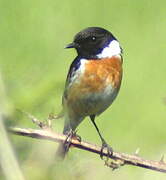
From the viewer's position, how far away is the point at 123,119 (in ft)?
28.6

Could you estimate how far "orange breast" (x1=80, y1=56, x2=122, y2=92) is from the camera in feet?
15.2

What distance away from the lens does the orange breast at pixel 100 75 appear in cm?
462

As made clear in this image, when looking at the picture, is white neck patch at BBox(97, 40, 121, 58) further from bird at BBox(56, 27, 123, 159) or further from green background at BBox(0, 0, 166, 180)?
green background at BBox(0, 0, 166, 180)

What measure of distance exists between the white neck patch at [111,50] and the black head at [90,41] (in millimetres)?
30

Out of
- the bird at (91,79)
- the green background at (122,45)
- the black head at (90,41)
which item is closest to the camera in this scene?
the bird at (91,79)

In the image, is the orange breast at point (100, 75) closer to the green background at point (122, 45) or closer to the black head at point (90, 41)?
the black head at point (90, 41)

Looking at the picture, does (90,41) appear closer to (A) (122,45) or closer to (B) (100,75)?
(B) (100,75)

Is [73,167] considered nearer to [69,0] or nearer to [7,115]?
[7,115]

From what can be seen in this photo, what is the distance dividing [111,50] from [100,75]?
1.37ft

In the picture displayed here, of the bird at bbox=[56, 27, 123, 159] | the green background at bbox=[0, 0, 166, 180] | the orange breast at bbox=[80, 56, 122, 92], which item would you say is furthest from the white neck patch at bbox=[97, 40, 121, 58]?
the green background at bbox=[0, 0, 166, 180]

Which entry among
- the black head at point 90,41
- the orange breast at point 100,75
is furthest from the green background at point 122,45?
the orange breast at point 100,75

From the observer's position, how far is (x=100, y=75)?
468cm

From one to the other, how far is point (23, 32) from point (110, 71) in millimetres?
5088

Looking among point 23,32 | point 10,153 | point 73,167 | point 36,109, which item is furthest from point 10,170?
point 23,32
